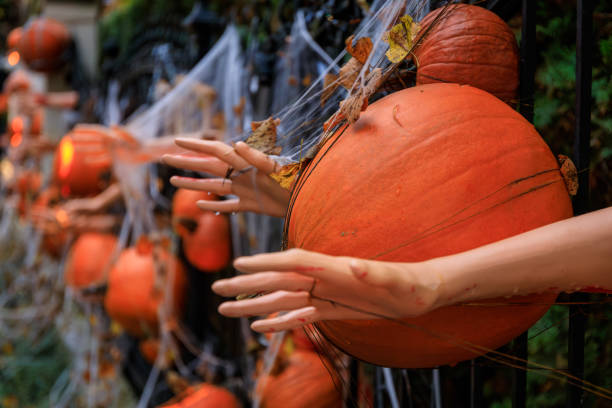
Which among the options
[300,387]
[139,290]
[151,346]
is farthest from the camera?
[151,346]

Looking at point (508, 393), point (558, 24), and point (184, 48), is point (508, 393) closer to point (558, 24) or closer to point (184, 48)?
point (558, 24)

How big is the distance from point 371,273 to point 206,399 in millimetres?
1377

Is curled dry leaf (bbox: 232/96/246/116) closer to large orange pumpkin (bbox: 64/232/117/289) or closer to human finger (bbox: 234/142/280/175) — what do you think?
human finger (bbox: 234/142/280/175)

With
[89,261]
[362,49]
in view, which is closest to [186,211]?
[89,261]

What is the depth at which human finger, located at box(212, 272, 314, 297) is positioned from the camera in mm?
440

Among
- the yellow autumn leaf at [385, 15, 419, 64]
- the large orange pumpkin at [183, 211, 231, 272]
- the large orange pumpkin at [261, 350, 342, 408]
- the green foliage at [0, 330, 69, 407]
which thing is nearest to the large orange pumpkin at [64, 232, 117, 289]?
the large orange pumpkin at [183, 211, 231, 272]

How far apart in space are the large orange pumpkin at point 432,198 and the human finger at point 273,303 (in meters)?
0.10

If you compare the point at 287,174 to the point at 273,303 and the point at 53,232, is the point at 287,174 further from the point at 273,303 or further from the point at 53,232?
the point at 53,232

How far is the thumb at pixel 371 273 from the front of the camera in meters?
0.43

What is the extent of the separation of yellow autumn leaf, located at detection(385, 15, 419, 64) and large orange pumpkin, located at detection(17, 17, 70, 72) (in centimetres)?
403

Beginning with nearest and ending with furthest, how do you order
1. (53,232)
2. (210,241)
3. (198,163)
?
(198,163) → (210,241) → (53,232)

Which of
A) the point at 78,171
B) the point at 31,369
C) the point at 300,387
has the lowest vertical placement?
the point at 31,369

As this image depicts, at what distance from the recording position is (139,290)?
77.5 inches

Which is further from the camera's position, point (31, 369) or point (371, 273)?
point (31, 369)
